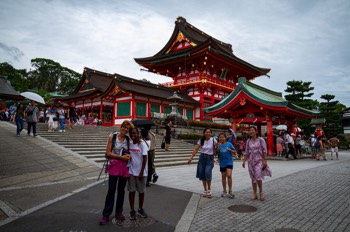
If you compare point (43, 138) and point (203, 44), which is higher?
point (203, 44)

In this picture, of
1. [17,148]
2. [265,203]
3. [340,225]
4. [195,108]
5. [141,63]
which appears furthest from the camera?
[141,63]

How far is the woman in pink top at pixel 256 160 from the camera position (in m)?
5.50

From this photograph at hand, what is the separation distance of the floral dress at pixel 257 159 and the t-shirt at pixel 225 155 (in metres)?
0.49

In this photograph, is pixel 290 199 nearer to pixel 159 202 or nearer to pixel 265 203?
pixel 265 203

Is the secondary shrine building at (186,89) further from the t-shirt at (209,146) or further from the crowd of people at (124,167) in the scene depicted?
the crowd of people at (124,167)

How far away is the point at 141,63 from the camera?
3247cm

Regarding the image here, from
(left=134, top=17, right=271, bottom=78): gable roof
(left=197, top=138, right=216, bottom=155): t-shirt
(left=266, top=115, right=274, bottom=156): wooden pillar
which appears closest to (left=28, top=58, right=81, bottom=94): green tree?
(left=134, top=17, right=271, bottom=78): gable roof

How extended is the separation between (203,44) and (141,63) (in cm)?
1020

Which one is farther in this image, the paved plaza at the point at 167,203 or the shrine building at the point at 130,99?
the shrine building at the point at 130,99

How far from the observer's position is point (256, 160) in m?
5.65

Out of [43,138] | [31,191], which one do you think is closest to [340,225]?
[31,191]

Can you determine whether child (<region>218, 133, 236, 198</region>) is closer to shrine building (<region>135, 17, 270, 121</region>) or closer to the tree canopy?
shrine building (<region>135, 17, 270, 121</region>)

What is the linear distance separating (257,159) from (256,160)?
3 cm

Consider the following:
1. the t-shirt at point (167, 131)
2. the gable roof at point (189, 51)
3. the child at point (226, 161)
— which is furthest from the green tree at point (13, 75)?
the child at point (226, 161)
